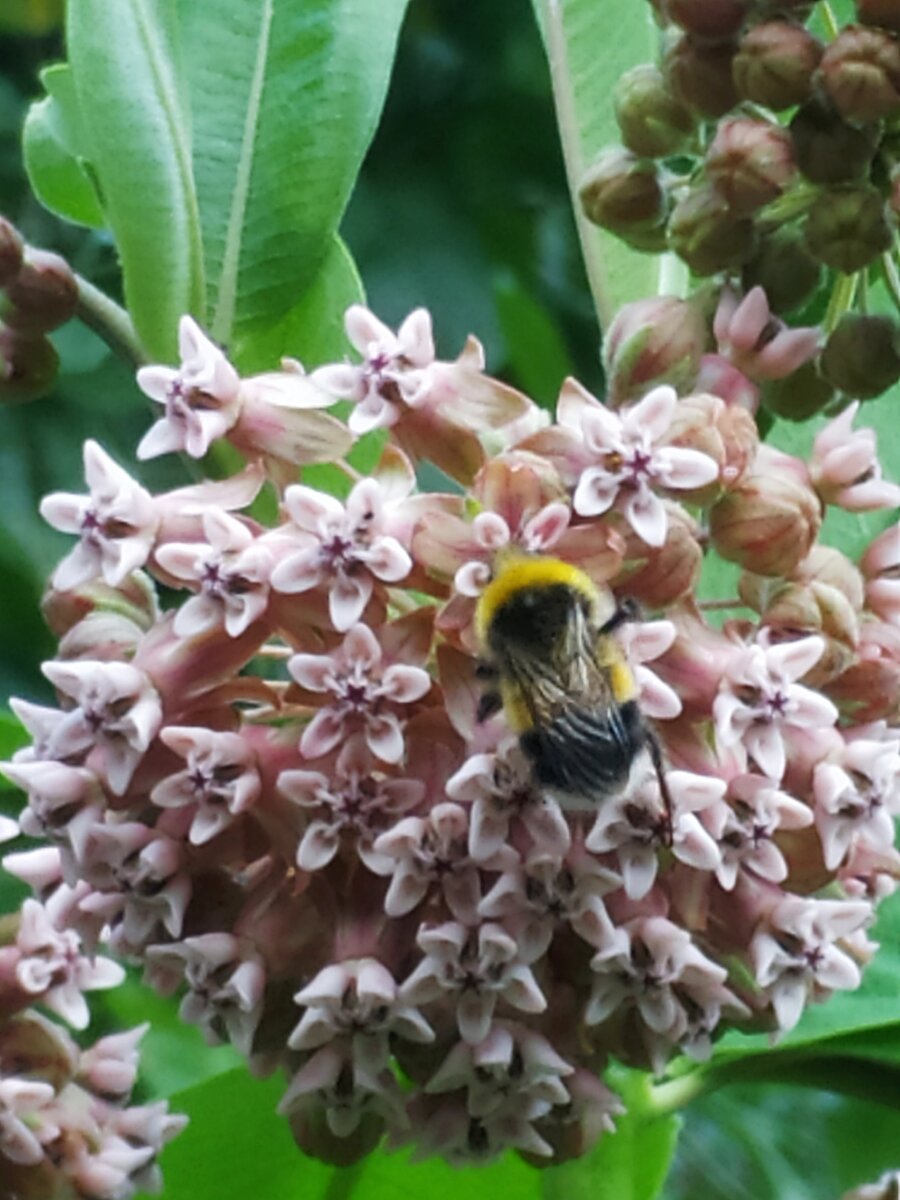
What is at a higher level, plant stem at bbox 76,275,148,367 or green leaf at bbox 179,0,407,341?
green leaf at bbox 179,0,407,341

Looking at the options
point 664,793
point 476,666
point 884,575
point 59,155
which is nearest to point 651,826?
point 664,793

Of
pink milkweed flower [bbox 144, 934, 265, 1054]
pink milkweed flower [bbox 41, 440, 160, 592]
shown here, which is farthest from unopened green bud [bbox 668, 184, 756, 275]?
pink milkweed flower [bbox 144, 934, 265, 1054]

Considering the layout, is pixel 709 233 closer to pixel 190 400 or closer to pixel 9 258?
pixel 190 400

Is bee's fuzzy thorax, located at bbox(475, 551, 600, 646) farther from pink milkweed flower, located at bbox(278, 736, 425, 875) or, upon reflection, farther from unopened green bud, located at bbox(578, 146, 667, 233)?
unopened green bud, located at bbox(578, 146, 667, 233)

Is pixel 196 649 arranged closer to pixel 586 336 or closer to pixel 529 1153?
pixel 529 1153

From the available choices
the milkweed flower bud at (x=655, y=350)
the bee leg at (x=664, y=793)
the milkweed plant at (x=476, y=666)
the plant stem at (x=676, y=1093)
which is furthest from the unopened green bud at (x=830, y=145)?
the plant stem at (x=676, y=1093)

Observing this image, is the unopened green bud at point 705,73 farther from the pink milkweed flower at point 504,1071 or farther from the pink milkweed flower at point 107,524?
the pink milkweed flower at point 504,1071
